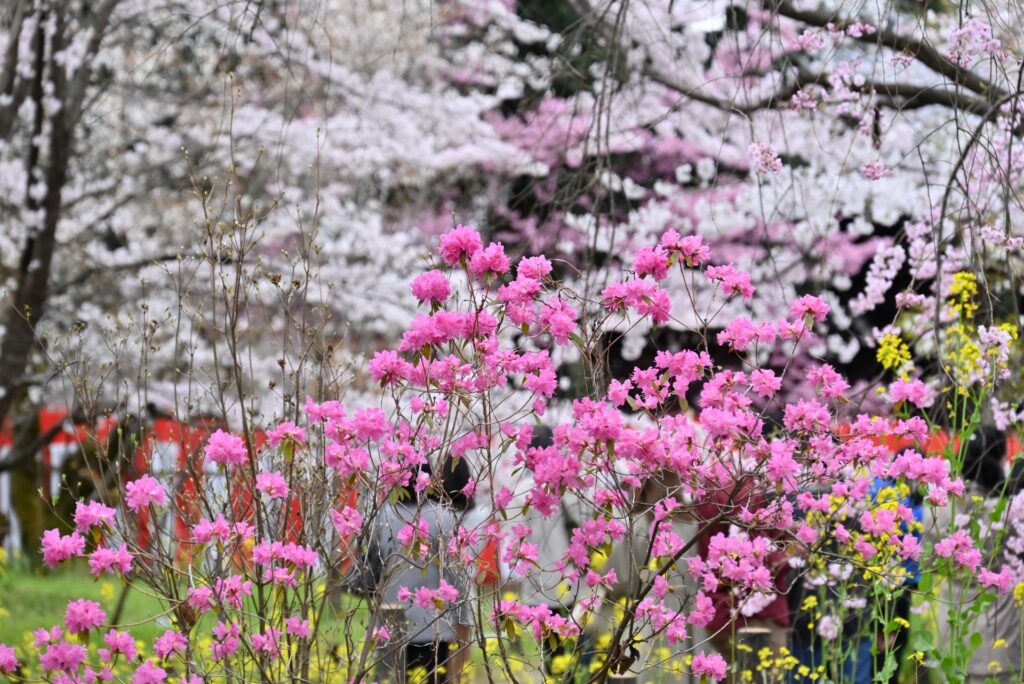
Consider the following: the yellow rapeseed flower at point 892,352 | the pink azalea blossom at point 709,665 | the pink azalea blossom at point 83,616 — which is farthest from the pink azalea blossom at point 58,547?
the yellow rapeseed flower at point 892,352

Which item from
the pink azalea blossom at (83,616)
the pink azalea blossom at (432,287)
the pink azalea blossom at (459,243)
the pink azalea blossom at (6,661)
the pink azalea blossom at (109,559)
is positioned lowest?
the pink azalea blossom at (6,661)

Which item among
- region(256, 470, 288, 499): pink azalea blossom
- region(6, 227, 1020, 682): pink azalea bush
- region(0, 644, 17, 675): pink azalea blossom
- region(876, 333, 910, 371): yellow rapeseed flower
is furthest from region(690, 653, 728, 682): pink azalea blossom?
region(0, 644, 17, 675): pink azalea blossom

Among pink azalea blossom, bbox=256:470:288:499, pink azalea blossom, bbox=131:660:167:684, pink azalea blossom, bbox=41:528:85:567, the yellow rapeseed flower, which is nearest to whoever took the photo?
→ pink azalea blossom, bbox=41:528:85:567

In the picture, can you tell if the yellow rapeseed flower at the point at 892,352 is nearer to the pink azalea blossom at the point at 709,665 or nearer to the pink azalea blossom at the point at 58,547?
the pink azalea blossom at the point at 709,665

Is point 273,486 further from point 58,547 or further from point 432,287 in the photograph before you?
point 432,287

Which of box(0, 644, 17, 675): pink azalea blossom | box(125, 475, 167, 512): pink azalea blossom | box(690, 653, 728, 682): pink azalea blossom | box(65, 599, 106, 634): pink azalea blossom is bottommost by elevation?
box(0, 644, 17, 675): pink azalea blossom

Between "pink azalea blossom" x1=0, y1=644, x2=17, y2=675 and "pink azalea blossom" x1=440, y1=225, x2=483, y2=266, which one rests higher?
"pink azalea blossom" x1=440, y1=225, x2=483, y2=266

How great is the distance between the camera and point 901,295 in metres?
3.32

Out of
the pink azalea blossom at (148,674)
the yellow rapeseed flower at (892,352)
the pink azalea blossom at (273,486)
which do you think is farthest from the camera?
the yellow rapeseed flower at (892,352)

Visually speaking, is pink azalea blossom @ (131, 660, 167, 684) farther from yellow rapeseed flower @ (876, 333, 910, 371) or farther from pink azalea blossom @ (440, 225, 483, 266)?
yellow rapeseed flower @ (876, 333, 910, 371)

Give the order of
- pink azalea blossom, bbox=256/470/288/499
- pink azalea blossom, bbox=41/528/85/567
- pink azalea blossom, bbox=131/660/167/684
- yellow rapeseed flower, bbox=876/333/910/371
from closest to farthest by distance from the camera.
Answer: pink azalea blossom, bbox=41/528/85/567 < pink azalea blossom, bbox=256/470/288/499 < pink azalea blossom, bbox=131/660/167/684 < yellow rapeseed flower, bbox=876/333/910/371

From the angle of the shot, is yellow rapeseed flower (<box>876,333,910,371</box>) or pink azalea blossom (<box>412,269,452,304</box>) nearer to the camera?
pink azalea blossom (<box>412,269,452,304</box>)

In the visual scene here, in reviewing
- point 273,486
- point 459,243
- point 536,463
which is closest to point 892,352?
point 536,463

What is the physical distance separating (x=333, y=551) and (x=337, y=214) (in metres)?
6.68
